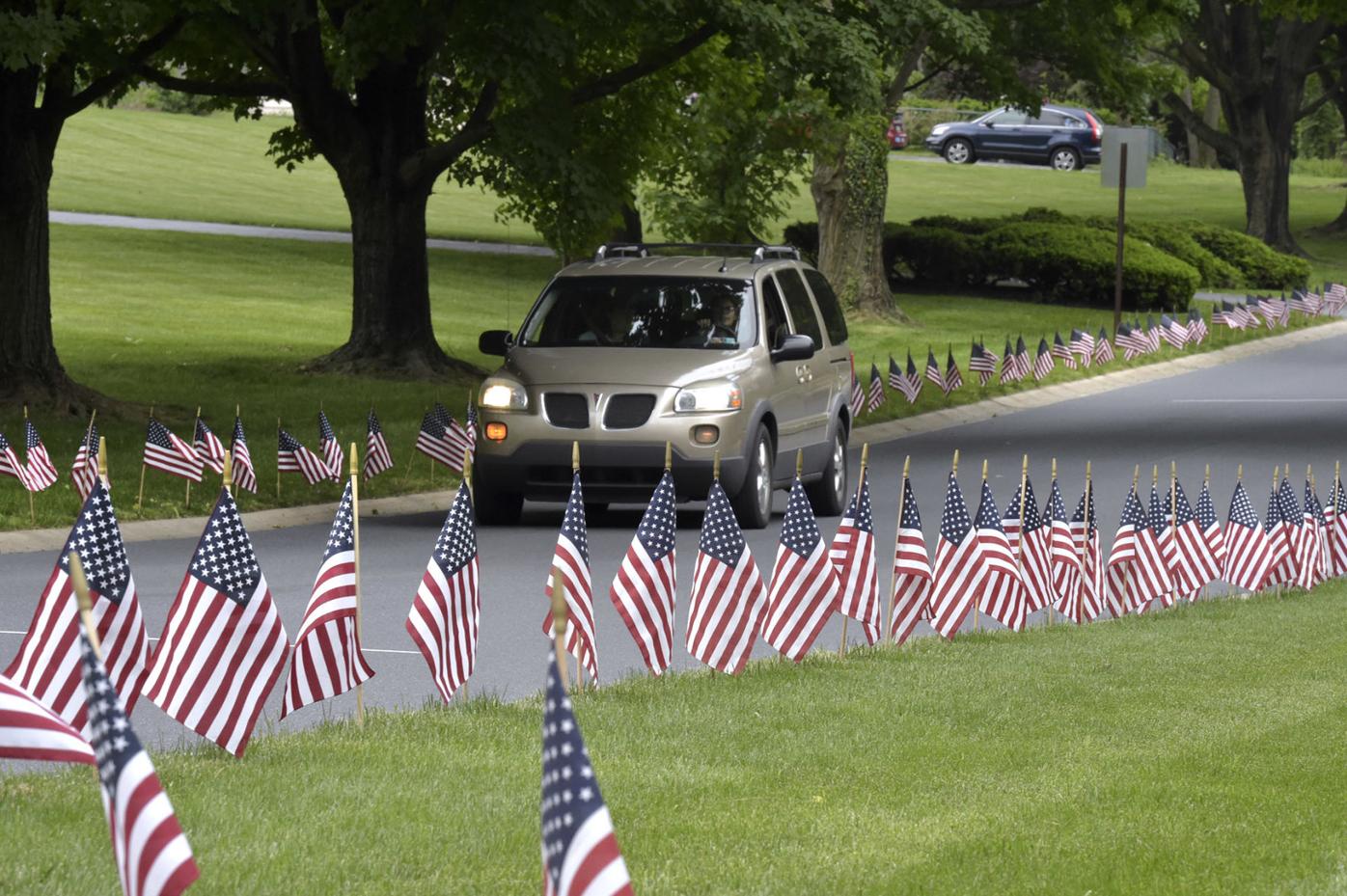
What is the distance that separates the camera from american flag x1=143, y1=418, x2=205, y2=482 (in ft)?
52.2

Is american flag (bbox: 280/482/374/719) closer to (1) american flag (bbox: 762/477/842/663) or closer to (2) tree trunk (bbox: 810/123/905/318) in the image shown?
(1) american flag (bbox: 762/477/842/663)

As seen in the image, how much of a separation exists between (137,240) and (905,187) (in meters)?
33.4

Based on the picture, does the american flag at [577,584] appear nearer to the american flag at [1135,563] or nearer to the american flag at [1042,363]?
the american flag at [1135,563]

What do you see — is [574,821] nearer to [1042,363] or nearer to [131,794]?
[131,794]

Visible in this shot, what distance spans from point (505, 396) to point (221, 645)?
27.7 feet

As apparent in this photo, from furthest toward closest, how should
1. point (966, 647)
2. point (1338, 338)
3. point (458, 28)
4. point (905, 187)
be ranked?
point (905, 187), point (1338, 338), point (458, 28), point (966, 647)

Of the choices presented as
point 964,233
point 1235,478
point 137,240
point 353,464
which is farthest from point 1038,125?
point 353,464

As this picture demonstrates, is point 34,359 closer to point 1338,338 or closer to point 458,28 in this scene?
point 458,28

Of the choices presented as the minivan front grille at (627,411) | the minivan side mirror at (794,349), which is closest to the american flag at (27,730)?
the minivan front grille at (627,411)

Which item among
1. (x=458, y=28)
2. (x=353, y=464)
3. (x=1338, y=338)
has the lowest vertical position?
(x=1338, y=338)

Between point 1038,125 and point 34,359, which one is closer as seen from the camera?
point 34,359

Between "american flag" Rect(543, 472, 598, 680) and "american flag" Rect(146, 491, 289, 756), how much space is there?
72.8 inches

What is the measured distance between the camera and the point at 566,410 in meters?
15.8

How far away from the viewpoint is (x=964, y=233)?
47406 millimetres
